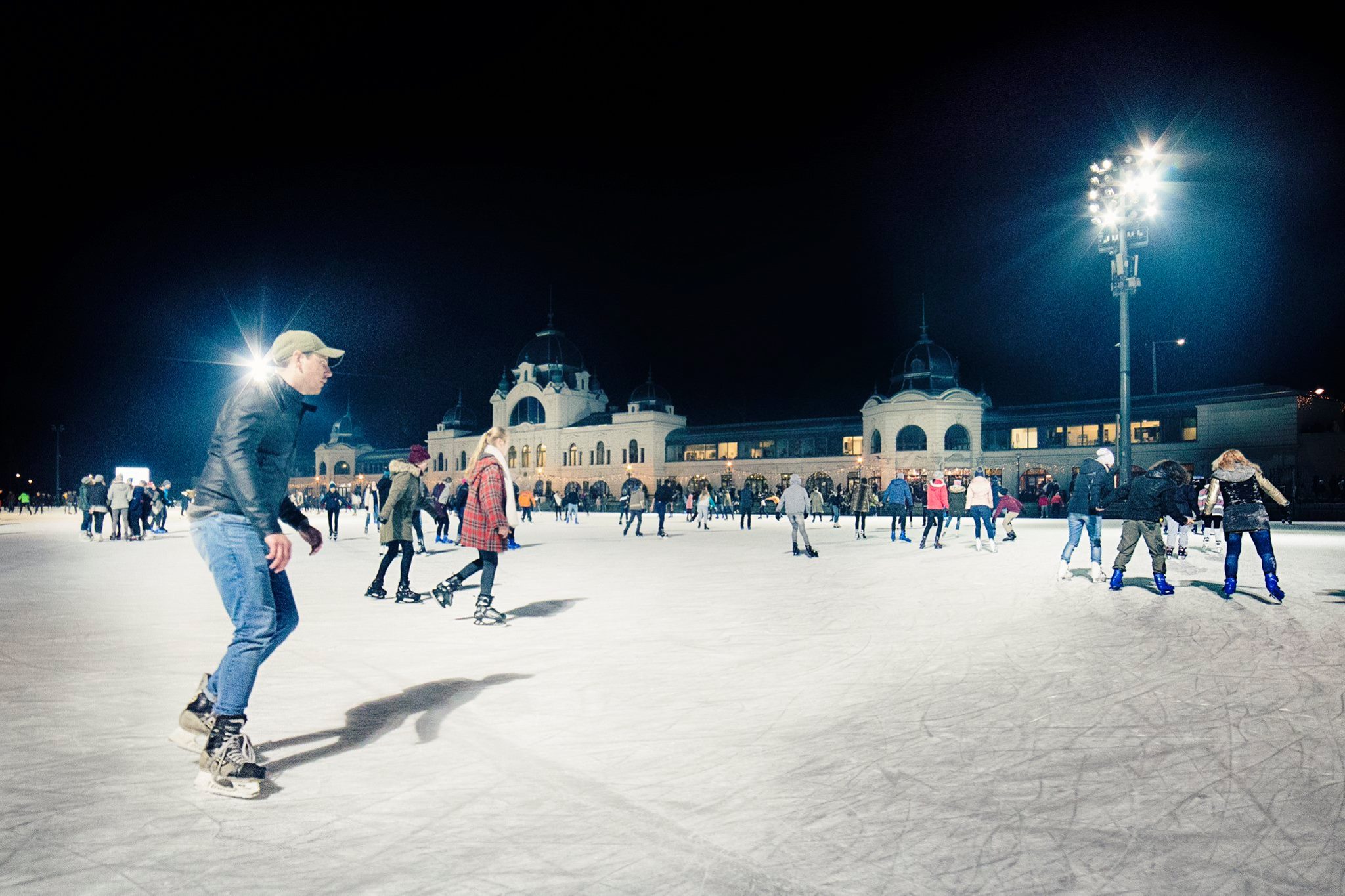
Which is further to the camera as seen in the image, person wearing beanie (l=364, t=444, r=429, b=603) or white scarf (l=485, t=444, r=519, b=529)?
person wearing beanie (l=364, t=444, r=429, b=603)

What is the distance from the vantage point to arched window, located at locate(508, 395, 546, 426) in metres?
79.6

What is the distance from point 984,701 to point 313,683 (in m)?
3.55

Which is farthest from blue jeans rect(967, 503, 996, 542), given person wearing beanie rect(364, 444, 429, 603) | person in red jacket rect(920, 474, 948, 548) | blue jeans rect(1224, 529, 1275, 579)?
person wearing beanie rect(364, 444, 429, 603)

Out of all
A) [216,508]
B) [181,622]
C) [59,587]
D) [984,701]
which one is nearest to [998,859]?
[984,701]

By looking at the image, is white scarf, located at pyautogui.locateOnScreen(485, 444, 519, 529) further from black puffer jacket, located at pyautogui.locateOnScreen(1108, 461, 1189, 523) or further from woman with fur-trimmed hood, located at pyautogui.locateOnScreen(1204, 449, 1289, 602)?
woman with fur-trimmed hood, located at pyautogui.locateOnScreen(1204, 449, 1289, 602)

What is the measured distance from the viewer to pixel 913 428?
54312 millimetres

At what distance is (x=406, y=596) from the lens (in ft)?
27.6

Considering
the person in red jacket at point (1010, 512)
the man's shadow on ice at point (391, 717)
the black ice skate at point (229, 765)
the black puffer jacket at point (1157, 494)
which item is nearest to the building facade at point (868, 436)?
the person in red jacket at point (1010, 512)

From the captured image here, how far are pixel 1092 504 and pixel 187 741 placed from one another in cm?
910

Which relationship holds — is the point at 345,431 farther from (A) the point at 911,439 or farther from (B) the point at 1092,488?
(B) the point at 1092,488

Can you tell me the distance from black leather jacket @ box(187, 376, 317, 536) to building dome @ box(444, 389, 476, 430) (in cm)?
8565

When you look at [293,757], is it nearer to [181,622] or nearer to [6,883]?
[6,883]

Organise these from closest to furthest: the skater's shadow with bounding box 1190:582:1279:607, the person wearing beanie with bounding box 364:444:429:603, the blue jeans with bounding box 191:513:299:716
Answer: the blue jeans with bounding box 191:513:299:716, the skater's shadow with bounding box 1190:582:1279:607, the person wearing beanie with bounding box 364:444:429:603

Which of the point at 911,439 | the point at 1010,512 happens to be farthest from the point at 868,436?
the point at 1010,512
